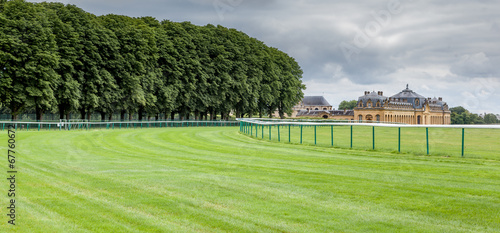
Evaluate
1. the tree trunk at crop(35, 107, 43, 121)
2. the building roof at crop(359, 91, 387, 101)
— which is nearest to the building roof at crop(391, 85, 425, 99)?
the building roof at crop(359, 91, 387, 101)

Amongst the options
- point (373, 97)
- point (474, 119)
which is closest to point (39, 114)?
point (474, 119)

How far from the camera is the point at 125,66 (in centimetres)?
5444

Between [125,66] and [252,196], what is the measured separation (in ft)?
154

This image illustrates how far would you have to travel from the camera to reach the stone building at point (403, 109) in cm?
13425

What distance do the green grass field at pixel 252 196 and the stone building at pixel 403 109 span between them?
121m

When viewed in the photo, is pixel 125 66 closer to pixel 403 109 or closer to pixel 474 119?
pixel 474 119

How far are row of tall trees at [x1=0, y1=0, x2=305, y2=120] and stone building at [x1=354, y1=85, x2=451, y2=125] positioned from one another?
58399 mm

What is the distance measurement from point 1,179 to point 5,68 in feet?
112

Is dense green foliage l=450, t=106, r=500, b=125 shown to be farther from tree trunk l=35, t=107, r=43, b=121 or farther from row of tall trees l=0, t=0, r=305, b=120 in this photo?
tree trunk l=35, t=107, r=43, b=121

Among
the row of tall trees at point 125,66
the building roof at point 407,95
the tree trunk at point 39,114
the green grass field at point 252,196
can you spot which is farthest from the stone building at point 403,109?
the green grass field at point 252,196

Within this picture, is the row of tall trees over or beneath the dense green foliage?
over

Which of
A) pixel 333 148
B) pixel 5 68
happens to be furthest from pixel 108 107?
pixel 333 148

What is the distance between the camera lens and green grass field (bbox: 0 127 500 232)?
26.4ft

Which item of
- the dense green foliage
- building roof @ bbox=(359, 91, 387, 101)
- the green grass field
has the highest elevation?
building roof @ bbox=(359, 91, 387, 101)
